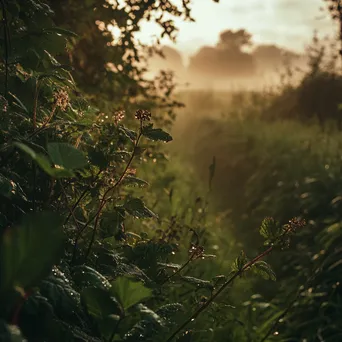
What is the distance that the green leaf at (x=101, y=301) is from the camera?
104 centimetres

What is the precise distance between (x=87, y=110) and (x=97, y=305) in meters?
0.83

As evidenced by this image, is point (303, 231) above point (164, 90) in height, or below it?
below

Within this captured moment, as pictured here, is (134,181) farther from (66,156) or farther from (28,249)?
(28,249)

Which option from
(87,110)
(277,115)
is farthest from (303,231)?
(277,115)

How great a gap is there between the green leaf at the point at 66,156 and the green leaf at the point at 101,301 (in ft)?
0.84

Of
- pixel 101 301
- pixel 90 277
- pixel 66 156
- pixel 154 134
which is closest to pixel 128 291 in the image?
pixel 101 301

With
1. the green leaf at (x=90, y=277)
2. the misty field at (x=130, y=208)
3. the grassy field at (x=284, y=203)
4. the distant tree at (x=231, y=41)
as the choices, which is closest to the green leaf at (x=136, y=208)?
the misty field at (x=130, y=208)

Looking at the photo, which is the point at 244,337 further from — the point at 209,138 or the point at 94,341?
the point at 209,138

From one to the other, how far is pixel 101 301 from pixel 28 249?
14.4 inches

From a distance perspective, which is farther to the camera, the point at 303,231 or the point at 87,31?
the point at 303,231

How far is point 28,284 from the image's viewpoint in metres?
0.75

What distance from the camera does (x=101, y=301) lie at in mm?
1051

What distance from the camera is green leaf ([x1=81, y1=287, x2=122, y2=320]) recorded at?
104 centimetres

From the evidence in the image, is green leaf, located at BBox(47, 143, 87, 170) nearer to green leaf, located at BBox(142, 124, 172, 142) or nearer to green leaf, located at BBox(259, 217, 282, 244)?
green leaf, located at BBox(142, 124, 172, 142)
